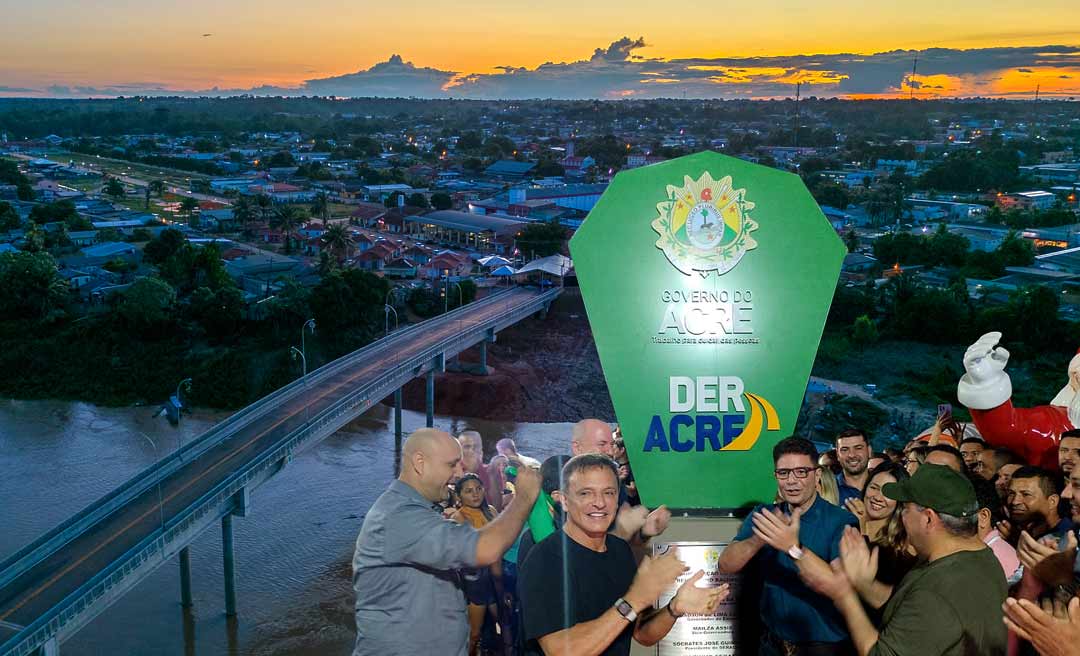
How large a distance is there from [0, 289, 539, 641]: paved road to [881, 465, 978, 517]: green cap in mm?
13262

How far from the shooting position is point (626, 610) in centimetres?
381

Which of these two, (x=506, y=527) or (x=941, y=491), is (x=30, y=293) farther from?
(x=941, y=491)

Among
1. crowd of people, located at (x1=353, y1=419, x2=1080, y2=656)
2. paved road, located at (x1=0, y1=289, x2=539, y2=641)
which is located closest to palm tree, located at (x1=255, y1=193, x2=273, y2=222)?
paved road, located at (x1=0, y1=289, x2=539, y2=641)

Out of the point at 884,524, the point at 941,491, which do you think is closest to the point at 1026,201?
the point at 884,524

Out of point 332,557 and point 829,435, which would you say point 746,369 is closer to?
point 332,557

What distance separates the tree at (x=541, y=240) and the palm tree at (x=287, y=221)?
44.7 feet

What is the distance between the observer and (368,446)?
94.3 feet

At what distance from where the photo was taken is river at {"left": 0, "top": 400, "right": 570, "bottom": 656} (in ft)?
55.3

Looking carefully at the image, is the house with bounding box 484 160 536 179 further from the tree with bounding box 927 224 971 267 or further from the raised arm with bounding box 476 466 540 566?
the raised arm with bounding box 476 466 540 566

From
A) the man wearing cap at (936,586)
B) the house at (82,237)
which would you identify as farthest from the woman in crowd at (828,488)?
the house at (82,237)

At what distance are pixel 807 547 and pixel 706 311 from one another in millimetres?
2145

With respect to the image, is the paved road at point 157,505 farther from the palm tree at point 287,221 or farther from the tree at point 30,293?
the palm tree at point 287,221

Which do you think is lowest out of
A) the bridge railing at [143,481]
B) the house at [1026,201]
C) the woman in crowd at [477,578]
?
the bridge railing at [143,481]

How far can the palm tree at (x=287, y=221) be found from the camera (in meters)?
55.1
